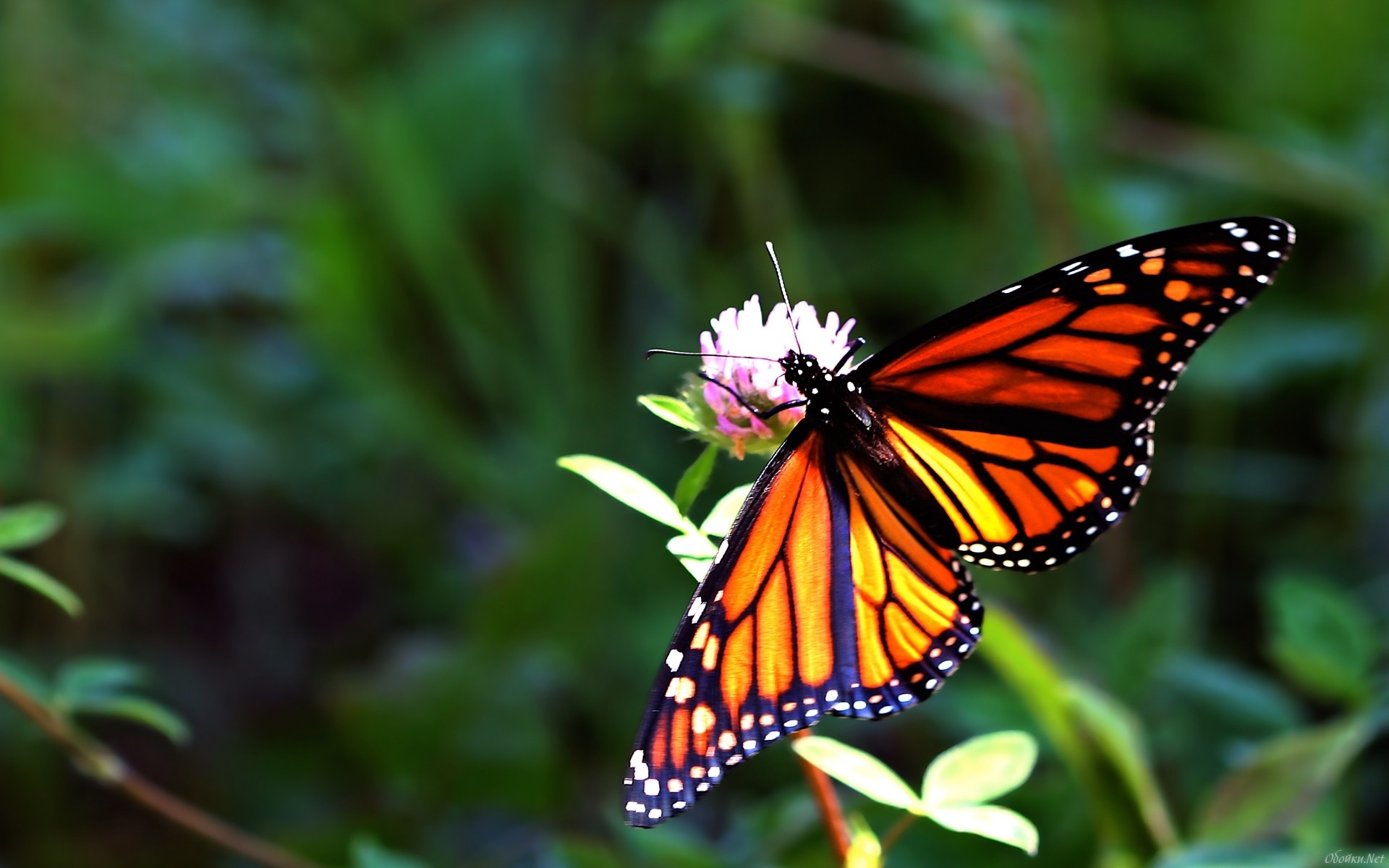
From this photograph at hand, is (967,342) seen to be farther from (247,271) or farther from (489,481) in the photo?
(247,271)

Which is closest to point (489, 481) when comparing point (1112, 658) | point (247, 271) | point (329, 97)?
point (247, 271)

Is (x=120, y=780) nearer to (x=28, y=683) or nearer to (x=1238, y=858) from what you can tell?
(x=28, y=683)

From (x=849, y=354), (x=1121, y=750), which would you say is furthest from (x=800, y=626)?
(x=1121, y=750)

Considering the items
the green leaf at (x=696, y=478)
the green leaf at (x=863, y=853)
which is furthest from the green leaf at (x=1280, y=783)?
the green leaf at (x=696, y=478)

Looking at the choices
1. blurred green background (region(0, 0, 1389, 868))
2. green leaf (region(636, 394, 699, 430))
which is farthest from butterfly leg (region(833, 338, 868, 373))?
blurred green background (region(0, 0, 1389, 868))

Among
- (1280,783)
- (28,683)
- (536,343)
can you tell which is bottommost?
(1280,783)

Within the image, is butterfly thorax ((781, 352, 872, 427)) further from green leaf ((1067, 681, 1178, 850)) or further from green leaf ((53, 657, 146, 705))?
green leaf ((53, 657, 146, 705))
